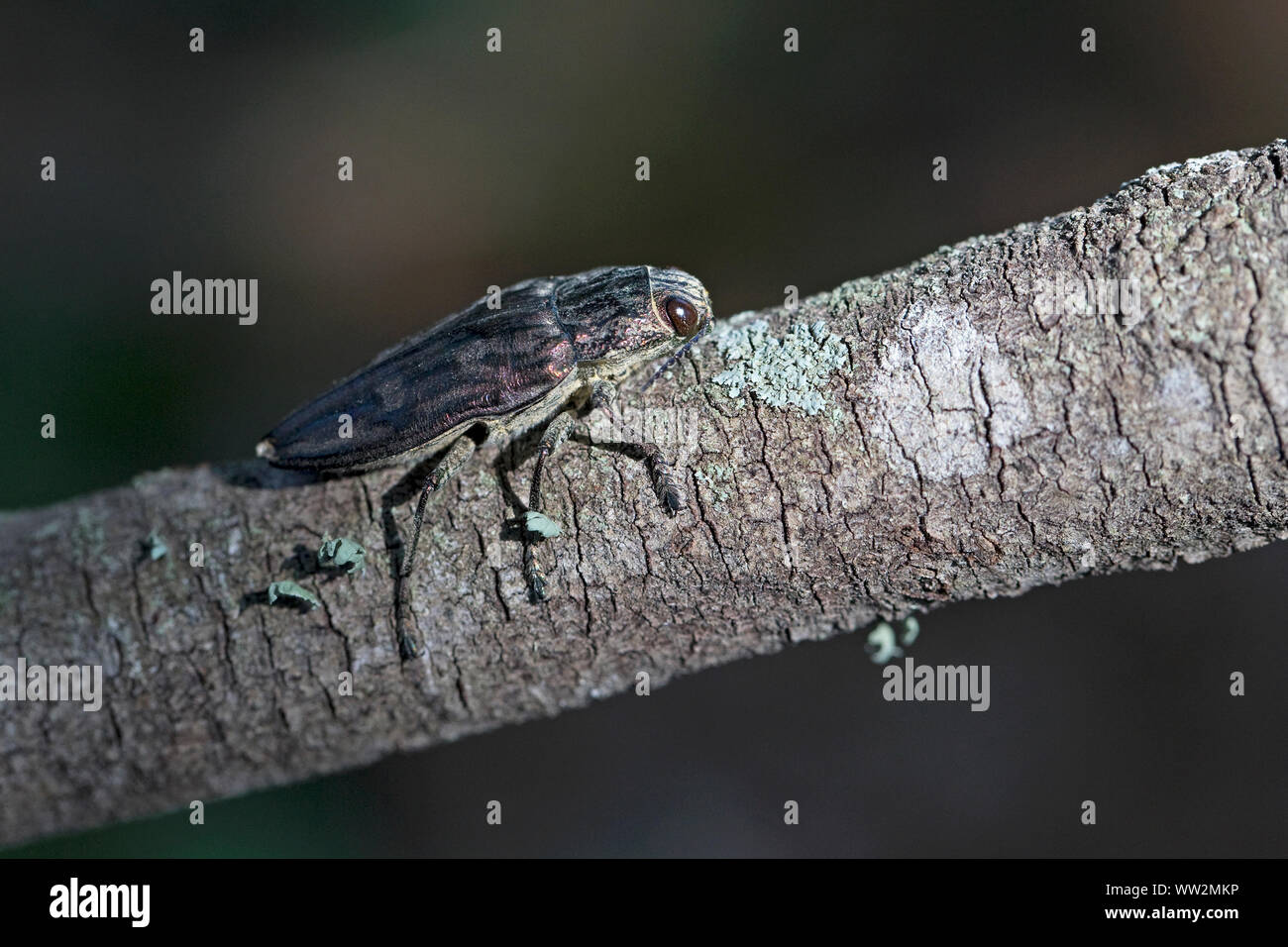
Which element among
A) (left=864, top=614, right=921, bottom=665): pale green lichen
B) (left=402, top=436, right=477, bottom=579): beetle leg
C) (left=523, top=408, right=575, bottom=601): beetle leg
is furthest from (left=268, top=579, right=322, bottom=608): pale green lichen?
(left=864, top=614, right=921, bottom=665): pale green lichen

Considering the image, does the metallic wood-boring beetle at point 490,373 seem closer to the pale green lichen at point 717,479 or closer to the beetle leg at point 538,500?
the beetle leg at point 538,500

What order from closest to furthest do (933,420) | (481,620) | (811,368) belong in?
(933,420) < (811,368) < (481,620)

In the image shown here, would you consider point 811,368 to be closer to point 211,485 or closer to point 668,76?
point 211,485

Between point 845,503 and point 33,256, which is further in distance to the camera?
point 33,256

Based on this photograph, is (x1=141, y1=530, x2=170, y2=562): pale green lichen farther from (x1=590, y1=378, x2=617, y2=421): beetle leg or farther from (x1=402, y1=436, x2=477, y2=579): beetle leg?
(x1=590, y1=378, x2=617, y2=421): beetle leg

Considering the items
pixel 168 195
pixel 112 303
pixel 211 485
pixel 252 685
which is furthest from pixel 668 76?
pixel 252 685

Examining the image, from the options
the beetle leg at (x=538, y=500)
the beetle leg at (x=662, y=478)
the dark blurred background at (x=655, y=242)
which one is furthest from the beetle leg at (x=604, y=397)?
the dark blurred background at (x=655, y=242)

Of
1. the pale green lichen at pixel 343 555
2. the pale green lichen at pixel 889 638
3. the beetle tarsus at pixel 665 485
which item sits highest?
the beetle tarsus at pixel 665 485
